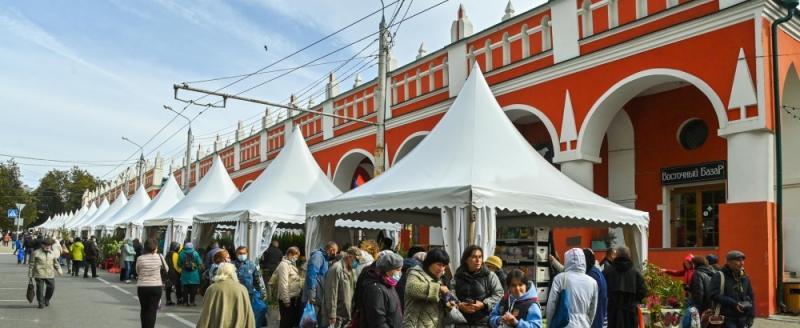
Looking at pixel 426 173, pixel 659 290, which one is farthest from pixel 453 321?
pixel 659 290

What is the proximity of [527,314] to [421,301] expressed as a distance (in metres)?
0.86

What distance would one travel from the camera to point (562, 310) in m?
5.96

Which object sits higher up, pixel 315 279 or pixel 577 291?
pixel 577 291

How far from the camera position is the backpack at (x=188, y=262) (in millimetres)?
14742

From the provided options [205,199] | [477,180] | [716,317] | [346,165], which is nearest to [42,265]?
[205,199]

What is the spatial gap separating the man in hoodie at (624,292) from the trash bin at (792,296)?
6.31 m

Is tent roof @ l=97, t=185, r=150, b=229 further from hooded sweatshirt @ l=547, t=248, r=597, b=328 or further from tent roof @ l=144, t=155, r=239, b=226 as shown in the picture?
hooded sweatshirt @ l=547, t=248, r=597, b=328

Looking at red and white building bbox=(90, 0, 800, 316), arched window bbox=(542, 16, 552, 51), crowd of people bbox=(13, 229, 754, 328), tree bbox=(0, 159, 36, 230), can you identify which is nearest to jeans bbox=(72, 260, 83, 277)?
red and white building bbox=(90, 0, 800, 316)

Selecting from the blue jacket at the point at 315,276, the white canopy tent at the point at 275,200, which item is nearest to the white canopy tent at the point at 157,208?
the white canopy tent at the point at 275,200

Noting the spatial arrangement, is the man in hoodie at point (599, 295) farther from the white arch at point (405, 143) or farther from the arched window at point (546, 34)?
the white arch at point (405, 143)

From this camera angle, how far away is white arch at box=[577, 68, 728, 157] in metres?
14.2

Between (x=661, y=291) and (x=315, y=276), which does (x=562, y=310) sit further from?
(x=661, y=291)

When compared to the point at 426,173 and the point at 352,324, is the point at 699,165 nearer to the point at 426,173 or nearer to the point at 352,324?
the point at 426,173

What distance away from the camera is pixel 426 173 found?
10039 millimetres
